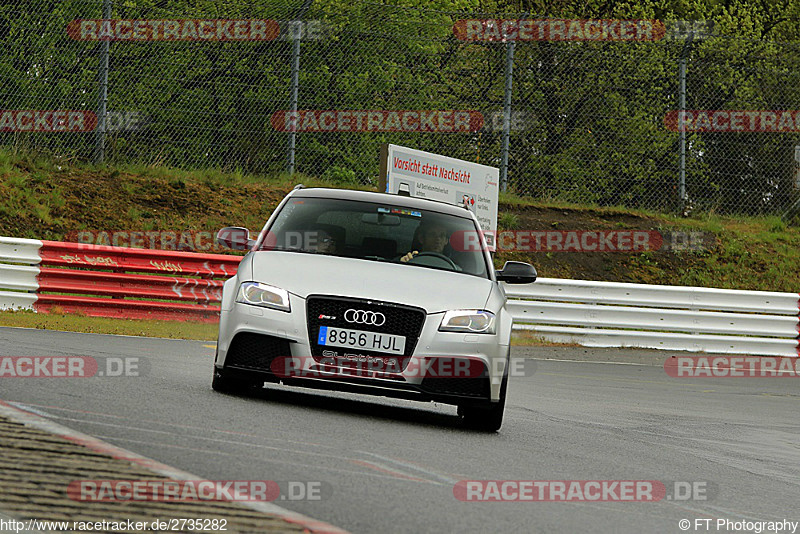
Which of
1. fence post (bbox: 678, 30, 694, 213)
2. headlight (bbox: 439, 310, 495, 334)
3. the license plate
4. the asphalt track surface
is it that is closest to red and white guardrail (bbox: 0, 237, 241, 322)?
the asphalt track surface

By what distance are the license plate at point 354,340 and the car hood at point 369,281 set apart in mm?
241

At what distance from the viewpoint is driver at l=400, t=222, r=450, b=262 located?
31.6ft

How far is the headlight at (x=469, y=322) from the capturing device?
8375 millimetres

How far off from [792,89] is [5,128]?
15.7 m

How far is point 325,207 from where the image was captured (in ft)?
32.5

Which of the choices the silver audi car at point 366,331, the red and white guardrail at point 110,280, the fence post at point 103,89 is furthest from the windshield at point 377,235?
the fence post at point 103,89

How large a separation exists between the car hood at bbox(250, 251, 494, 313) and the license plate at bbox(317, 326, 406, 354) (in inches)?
9.5

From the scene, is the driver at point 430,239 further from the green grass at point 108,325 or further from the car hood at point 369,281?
the green grass at point 108,325

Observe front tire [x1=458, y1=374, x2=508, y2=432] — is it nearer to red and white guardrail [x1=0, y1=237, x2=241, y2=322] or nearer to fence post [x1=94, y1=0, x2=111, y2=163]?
red and white guardrail [x1=0, y1=237, x2=241, y2=322]

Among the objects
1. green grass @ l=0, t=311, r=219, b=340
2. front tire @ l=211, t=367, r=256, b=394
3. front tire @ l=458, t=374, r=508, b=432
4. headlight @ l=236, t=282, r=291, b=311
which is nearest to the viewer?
headlight @ l=236, t=282, r=291, b=311

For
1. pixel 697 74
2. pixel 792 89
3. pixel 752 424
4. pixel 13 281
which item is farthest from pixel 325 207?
pixel 792 89

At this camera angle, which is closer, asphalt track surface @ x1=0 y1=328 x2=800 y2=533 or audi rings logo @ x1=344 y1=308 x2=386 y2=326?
asphalt track surface @ x1=0 y1=328 x2=800 y2=533

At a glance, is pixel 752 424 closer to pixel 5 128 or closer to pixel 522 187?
pixel 522 187

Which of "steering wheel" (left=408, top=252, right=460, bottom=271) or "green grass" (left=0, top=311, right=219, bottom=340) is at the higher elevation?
"steering wheel" (left=408, top=252, right=460, bottom=271)
